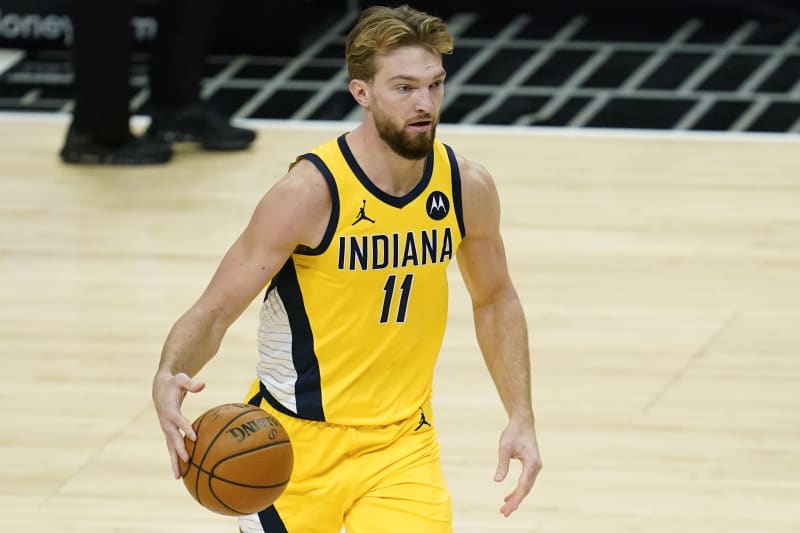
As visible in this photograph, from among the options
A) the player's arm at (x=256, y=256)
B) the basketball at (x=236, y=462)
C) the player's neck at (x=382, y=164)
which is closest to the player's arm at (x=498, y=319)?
the player's neck at (x=382, y=164)

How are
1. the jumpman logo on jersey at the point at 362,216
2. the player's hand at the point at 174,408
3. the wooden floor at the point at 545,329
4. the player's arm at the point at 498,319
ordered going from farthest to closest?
the wooden floor at the point at 545,329 → the player's arm at the point at 498,319 → the jumpman logo on jersey at the point at 362,216 → the player's hand at the point at 174,408

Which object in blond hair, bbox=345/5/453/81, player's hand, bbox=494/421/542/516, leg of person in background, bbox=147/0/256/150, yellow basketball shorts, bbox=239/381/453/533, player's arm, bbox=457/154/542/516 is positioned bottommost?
leg of person in background, bbox=147/0/256/150

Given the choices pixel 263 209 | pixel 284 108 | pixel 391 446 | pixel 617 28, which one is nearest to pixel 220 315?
pixel 263 209

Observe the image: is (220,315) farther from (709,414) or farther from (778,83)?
(778,83)

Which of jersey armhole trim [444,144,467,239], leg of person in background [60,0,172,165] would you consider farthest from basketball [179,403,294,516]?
leg of person in background [60,0,172,165]

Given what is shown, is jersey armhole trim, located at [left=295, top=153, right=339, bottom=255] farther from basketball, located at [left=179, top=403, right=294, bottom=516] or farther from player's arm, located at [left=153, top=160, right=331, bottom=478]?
basketball, located at [left=179, top=403, right=294, bottom=516]

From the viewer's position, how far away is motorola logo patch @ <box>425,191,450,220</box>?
3.69 metres

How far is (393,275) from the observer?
145 inches

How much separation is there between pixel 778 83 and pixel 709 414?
18.0 ft

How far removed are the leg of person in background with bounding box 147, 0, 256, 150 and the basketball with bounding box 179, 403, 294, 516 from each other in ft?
20.0

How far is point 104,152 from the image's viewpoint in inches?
370

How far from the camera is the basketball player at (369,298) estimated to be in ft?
11.6

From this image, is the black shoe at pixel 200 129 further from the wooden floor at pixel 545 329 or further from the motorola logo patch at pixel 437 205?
the motorola logo patch at pixel 437 205

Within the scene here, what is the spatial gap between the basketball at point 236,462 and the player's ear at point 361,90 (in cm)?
73
